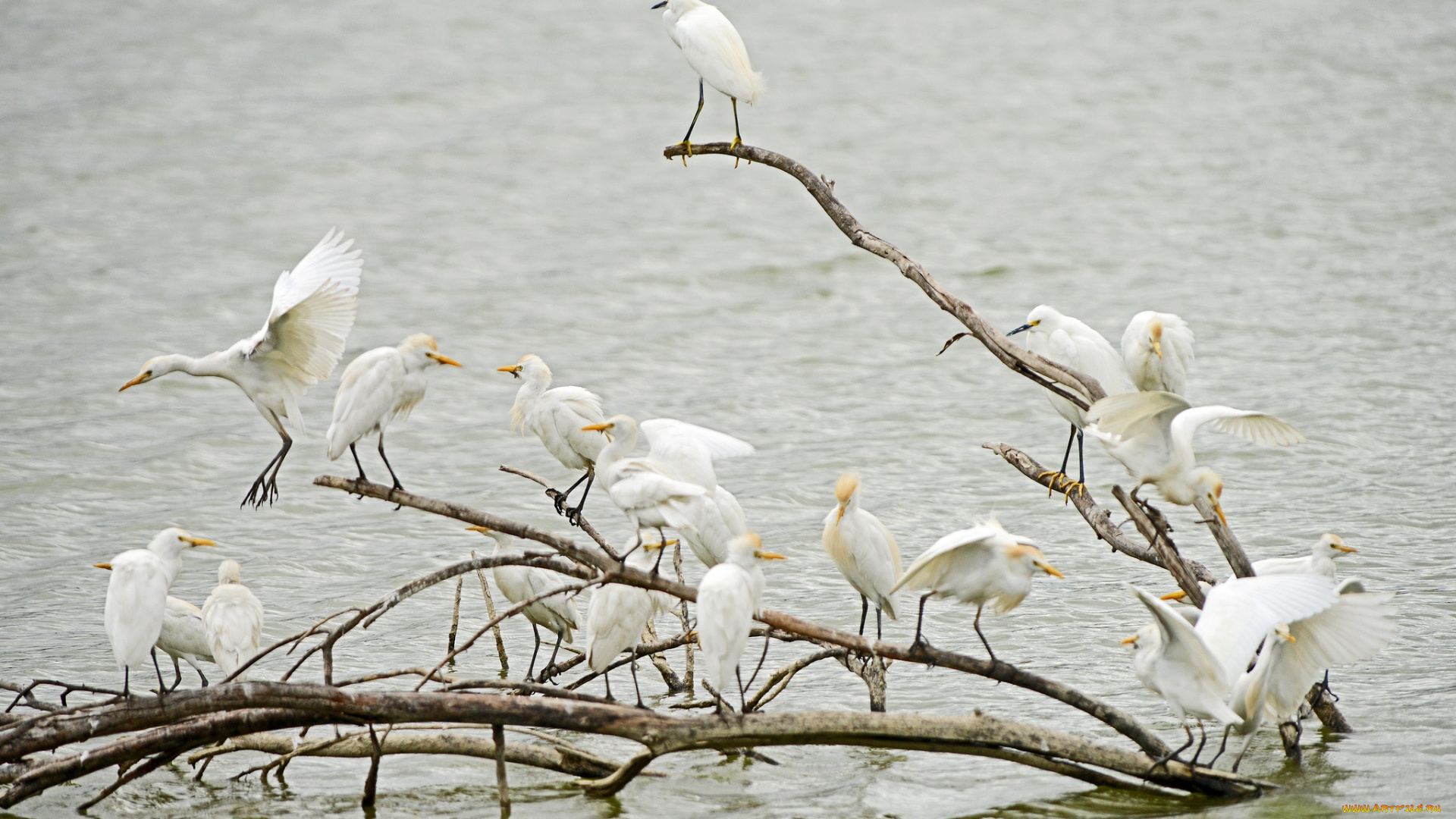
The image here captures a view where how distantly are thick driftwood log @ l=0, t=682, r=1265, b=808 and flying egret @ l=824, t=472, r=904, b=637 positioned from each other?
22.2 inches

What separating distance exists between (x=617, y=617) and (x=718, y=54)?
10.4 ft

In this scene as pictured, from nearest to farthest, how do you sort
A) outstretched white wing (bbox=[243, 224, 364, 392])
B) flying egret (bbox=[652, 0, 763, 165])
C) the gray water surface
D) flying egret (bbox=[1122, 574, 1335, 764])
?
flying egret (bbox=[1122, 574, 1335, 764])
outstretched white wing (bbox=[243, 224, 364, 392])
the gray water surface
flying egret (bbox=[652, 0, 763, 165])

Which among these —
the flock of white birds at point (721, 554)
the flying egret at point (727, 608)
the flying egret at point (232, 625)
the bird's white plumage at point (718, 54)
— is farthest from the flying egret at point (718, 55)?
the flying egret at point (232, 625)

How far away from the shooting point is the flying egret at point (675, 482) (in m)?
4.96

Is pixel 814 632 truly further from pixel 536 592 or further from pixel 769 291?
pixel 769 291

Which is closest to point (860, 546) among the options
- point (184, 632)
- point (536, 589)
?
point (536, 589)

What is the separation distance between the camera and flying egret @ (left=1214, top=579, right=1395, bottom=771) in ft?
16.8

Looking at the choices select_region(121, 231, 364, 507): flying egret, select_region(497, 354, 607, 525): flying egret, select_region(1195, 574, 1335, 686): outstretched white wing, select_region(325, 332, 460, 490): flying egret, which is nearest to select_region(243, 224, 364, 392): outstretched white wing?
select_region(121, 231, 364, 507): flying egret

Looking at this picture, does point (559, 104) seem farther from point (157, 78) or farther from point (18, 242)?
point (18, 242)

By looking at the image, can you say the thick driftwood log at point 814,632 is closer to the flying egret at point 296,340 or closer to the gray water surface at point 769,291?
the gray water surface at point 769,291

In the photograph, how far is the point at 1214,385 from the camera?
13.0 metres

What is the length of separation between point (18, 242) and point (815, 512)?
12.1m

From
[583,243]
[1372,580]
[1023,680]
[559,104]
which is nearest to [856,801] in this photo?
[1023,680]

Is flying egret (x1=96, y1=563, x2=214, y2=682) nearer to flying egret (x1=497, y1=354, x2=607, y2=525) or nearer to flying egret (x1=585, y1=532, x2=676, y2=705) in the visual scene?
flying egret (x1=497, y1=354, x2=607, y2=525)
